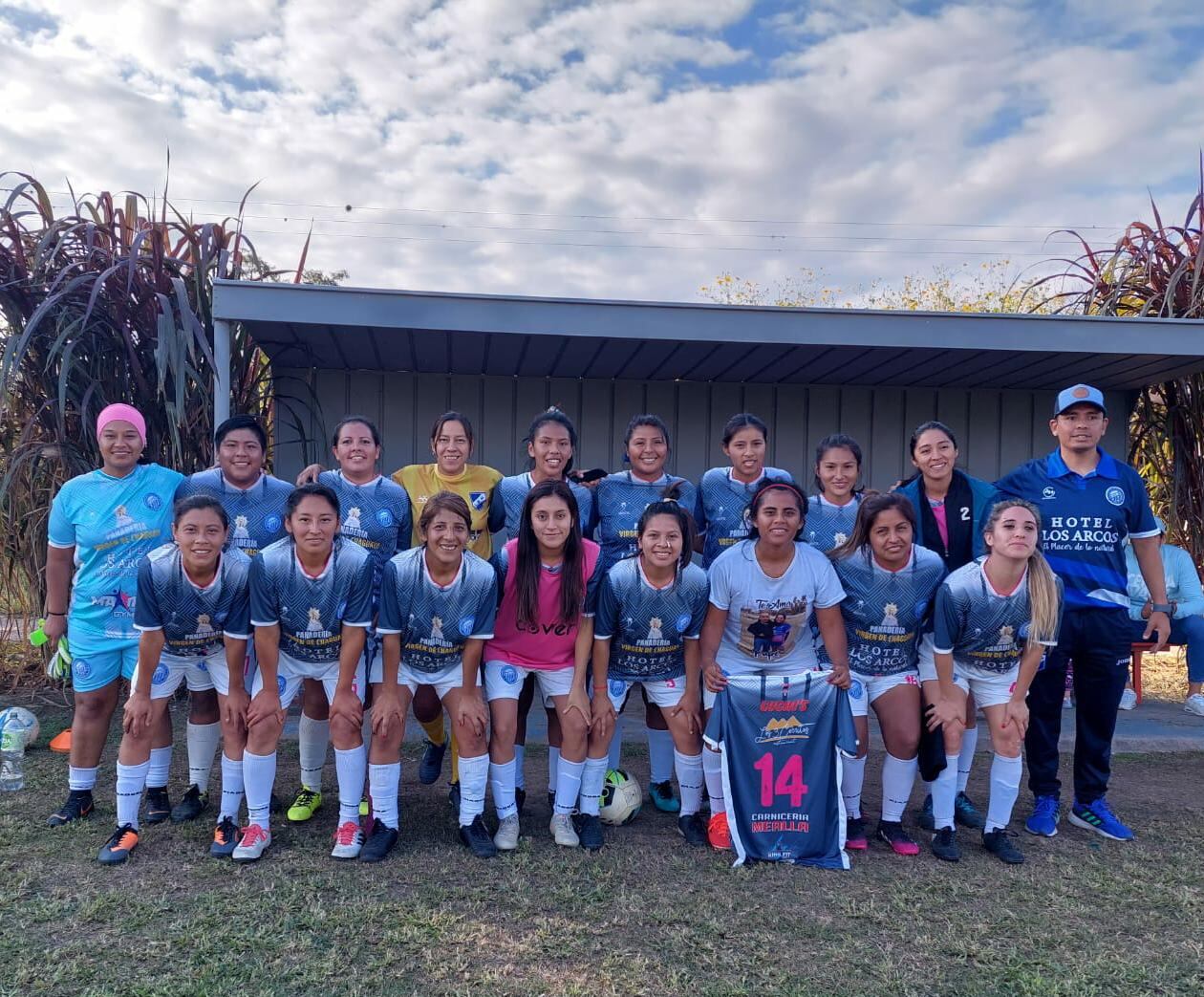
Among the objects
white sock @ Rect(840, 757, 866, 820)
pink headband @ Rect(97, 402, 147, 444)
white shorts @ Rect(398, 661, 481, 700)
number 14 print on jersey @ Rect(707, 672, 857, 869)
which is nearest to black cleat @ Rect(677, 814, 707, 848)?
number 14 print on jersey @ Rect(707, 672, 857, 869)

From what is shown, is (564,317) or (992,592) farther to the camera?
(564,317)

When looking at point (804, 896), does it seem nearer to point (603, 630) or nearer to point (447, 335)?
point (603, 630)

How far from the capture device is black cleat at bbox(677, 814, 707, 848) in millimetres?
3759

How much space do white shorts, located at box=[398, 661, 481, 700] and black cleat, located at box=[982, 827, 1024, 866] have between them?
2.41 metres

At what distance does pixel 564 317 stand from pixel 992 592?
281cm

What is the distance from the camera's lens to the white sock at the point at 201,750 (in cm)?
397

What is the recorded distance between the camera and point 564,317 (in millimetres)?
5102

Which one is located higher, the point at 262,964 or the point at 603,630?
the point at 603,630

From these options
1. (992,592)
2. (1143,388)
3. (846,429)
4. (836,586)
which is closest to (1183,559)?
(1143,388)

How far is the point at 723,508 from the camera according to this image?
4.29 meters

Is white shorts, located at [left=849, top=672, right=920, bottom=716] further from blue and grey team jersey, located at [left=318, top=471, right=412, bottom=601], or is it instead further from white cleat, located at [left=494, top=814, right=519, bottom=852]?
blue and grey team jersey, located at [left=318, top=471, right=412, bottom=601]

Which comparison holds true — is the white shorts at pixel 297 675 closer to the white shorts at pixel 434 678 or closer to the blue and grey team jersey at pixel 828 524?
the white shorts at pixel 434 678

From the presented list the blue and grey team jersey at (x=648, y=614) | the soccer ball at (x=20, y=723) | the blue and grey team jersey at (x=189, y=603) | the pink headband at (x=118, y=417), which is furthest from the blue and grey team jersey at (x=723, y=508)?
the soccer ball at (x=20, y=723)

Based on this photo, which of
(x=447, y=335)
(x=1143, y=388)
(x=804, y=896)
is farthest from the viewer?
(x=1143, y=388)
